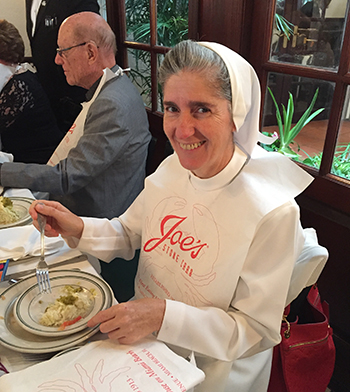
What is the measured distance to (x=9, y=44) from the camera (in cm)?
250

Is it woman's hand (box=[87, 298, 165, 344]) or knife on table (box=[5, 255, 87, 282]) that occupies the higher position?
woman's hand (box=[87, 298, 165, 344])

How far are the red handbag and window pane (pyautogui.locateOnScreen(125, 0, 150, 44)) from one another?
222 cm

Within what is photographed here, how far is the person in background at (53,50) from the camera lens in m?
2.97

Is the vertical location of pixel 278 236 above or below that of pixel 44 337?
above

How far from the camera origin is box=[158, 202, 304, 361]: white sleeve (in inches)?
36.3

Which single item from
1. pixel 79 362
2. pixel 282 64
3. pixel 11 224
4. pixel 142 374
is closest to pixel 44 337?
pixel 79 362

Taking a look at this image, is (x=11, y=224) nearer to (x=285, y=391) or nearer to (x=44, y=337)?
(x=44, y=337)

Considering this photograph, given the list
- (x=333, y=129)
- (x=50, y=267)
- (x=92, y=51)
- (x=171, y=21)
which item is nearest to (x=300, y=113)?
(x=333, y=129)

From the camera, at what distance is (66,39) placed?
74.6 inches

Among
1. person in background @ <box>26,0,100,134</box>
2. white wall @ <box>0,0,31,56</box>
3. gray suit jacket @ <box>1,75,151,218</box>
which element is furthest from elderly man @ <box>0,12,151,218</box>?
white wall @ <box>0,0,31,56</box>

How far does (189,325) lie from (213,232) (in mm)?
258

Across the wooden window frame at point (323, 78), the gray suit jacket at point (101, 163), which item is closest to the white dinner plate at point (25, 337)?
the gray suit jacket at point (101, 163)

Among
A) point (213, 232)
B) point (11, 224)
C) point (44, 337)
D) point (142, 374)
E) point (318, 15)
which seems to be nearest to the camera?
point (142, 374)

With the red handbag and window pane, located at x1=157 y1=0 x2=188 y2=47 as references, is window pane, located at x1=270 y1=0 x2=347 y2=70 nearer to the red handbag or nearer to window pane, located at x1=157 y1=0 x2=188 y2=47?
window pane, located at x1=157 y1=0 x2=188 y2=47
